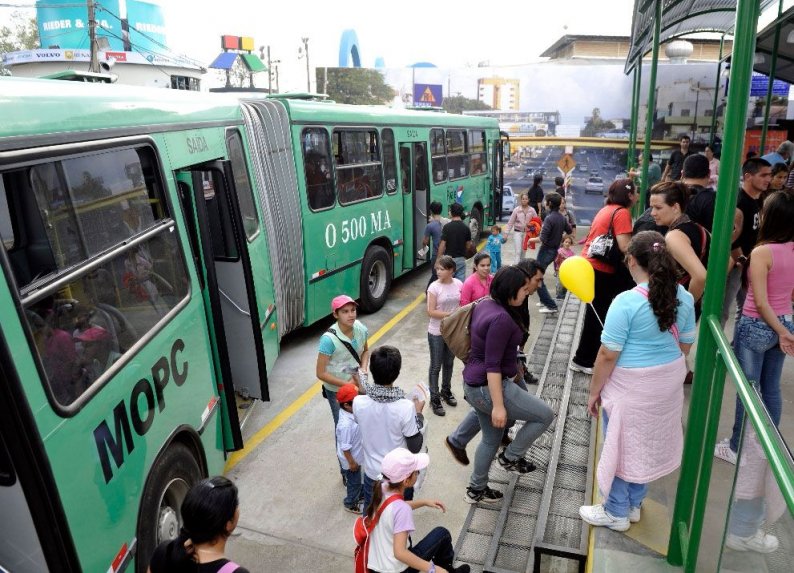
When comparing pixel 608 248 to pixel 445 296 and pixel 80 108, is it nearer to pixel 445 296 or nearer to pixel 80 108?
pixel 445 296

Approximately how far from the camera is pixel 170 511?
353cm

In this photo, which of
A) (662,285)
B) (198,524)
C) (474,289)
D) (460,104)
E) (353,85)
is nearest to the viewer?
(198,524)

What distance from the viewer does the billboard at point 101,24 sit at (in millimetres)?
42719

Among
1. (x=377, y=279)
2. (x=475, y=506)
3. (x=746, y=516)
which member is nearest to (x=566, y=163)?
(x=377, y=279)

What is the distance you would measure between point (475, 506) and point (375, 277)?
18.8ft

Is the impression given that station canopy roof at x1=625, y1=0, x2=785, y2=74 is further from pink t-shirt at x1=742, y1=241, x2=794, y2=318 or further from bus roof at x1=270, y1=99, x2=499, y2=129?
pink t-shirt at x1=742, y1=241, x2=794, y2=318

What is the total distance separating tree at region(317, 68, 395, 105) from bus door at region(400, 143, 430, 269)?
36040mm

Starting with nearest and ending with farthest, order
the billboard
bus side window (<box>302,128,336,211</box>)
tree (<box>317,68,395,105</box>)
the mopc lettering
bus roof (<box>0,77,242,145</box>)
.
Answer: bus roof (<box>0,77,242,145</box>) → the mopc lettering → bus side window (<box>302,128,336,211</box>) → the billboard → tree (<box>317,68,395,105</box>)

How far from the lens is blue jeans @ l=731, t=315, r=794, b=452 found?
12.2ft

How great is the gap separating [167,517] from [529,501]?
2354 millimetres

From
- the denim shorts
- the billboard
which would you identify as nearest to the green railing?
the denim shorts

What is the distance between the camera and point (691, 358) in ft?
20.1

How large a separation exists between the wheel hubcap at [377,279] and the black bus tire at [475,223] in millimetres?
4596

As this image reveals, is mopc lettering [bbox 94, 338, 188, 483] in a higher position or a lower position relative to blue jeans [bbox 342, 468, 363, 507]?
higher
